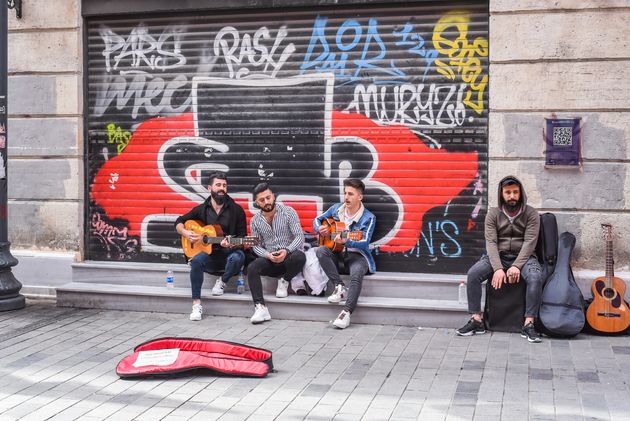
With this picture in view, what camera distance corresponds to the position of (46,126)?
1051 cm

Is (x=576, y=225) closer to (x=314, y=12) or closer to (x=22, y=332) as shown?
(x=314, y=12)

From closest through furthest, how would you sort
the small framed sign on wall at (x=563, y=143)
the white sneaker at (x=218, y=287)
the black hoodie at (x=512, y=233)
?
the black hoodie at (x=512, y=233), the small framed sign on wall at (x=563, y=143), the white sneaker at (x=218, y=287)

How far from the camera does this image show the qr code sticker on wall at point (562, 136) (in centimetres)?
880

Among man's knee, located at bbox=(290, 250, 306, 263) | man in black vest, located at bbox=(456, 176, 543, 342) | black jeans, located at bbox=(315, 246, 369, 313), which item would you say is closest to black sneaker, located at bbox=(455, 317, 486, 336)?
man in black vest, located at bbox=(456, 176, 543, 342)

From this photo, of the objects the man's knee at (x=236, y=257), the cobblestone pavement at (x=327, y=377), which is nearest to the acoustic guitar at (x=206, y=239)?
the man's knee at (x=236, y=257)

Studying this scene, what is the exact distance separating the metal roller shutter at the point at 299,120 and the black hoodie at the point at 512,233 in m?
0.81

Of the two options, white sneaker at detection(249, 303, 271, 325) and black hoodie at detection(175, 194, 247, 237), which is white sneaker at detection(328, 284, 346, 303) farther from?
black hoodie at detection(175, 194, 247, 237)

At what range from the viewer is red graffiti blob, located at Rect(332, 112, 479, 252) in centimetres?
938

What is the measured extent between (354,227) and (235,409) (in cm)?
371

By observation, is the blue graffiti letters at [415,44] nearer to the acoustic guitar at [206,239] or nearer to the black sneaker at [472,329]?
the acoustic guitar at [206,239]

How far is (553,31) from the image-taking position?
29.0 ft

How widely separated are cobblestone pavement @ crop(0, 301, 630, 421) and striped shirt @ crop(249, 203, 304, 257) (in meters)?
0.85

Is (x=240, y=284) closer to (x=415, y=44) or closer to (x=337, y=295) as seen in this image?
(x=337, y=295)

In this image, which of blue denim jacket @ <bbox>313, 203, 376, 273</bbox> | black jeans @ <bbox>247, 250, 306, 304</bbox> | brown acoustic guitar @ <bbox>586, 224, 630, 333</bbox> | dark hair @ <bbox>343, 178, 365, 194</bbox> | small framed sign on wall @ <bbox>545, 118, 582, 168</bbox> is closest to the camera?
brown acoustic guitar @ <bbox>586, 224, 630, 333</bbox>
